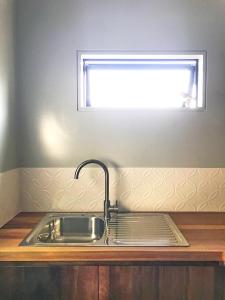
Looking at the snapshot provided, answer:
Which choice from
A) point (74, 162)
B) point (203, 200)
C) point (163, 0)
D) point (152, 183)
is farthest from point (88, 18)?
point (203, 200)

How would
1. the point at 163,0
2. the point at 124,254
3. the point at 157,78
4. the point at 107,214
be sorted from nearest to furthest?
the point at 124,254
the point at 107,214
the point at 163,0
the point at 157,78

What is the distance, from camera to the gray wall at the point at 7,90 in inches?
60.0

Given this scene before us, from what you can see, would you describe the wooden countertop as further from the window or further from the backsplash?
the window

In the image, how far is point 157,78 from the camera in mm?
1918

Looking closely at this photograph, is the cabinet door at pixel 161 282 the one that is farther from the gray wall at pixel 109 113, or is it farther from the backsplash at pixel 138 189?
the gray wall at pixel 109 113

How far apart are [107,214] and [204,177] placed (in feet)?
2.09

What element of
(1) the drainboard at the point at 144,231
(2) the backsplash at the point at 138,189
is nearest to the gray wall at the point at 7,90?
(2) the backsplash at the point at 138,189

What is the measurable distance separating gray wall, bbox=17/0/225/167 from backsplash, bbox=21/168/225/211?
6 cm

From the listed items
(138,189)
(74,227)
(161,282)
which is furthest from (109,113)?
(161,282)

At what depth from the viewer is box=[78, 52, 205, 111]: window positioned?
1850 mm

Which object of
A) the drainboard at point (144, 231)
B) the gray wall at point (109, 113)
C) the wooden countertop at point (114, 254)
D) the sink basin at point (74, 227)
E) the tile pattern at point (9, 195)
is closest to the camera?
the wooden countertop at point (114, 254)

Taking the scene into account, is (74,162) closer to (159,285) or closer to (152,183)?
(152,183)

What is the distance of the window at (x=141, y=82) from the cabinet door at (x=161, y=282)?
0.99 m

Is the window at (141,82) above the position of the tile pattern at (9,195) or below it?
above
